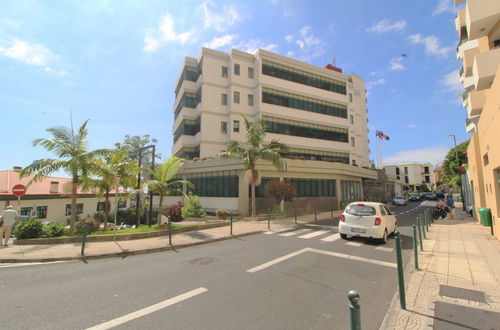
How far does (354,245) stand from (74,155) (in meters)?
13.8

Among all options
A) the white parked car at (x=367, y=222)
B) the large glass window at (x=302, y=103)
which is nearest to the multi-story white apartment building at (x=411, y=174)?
the large glass window at (x=302, y=103)

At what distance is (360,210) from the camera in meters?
10.7

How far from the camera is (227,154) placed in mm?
20359

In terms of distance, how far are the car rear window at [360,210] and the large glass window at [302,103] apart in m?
23.0

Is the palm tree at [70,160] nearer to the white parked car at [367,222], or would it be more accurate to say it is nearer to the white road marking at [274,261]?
the white road marking at [274,261]

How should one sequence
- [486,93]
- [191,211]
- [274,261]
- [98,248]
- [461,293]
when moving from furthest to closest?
1. [191,211]
2. [486,93]
3. [98,248]
4. [274,261]
5. [461,293]

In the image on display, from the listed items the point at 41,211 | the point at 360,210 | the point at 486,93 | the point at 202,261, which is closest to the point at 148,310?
the point at 202,261

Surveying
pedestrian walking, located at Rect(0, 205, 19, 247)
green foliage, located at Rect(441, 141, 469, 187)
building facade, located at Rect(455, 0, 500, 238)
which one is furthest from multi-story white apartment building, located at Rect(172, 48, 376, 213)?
green foliage, located at Rect(441, 141, 469, 187)

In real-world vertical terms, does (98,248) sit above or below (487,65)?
below

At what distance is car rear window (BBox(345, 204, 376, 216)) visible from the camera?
10.5 m

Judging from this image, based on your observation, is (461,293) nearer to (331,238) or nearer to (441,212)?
(331,238)

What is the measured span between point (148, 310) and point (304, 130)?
31.5m

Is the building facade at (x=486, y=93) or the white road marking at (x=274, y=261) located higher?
the building facade at (x=486, y=93)

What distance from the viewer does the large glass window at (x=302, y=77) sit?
32312 millimetres
